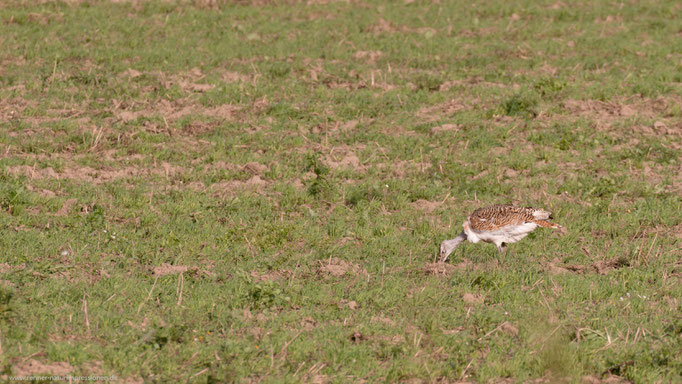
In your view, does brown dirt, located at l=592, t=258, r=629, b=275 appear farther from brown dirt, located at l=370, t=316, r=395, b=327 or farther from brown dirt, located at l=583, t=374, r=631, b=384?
brown dirt, located at l=370, t=316, r=395, b=327

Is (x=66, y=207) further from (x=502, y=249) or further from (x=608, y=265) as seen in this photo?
(x=608, y=265)

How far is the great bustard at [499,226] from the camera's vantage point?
9.79m

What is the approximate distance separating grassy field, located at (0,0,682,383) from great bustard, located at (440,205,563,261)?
228 mm

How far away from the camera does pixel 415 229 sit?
10727mm

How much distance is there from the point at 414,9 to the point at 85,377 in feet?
47.8

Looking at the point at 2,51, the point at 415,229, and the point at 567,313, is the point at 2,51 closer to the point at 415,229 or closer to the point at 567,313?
the point at 415,229

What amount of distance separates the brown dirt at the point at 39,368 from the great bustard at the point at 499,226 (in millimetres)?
4366

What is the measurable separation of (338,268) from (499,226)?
194 centimetres

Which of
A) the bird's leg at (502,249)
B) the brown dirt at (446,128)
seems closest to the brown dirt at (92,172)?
the brown dirt at (446,128)

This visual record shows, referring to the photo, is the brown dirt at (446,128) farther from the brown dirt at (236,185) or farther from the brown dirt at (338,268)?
the brown dirt at (338,268)

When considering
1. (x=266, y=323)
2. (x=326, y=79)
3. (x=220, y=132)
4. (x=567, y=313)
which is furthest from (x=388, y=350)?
(x=326, y=79)

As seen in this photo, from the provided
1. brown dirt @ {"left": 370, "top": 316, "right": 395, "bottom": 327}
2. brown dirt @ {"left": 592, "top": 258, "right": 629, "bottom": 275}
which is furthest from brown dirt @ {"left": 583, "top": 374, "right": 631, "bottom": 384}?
brown dirt @ {"left": 592, "top": 258, "right": 629, "bottom": 275}

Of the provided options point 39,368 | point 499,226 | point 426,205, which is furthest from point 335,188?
point 39,368

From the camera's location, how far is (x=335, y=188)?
11.7 metres
